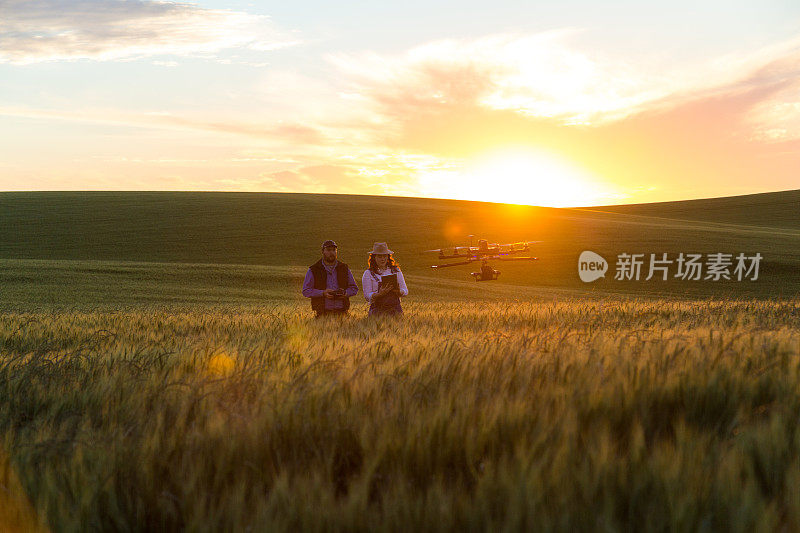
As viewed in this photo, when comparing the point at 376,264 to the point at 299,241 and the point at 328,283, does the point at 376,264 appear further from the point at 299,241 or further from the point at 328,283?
the point at 299,241

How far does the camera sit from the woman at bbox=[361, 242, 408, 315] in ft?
32.2

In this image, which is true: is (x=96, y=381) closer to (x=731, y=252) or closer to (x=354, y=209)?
(x=731, y=252)

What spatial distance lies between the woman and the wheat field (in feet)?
22.3

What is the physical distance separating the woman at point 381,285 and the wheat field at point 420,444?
6809 millimetres

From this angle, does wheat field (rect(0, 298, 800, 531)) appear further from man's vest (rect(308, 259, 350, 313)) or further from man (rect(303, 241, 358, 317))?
man's vest (rect(308, 259, 350, 313))

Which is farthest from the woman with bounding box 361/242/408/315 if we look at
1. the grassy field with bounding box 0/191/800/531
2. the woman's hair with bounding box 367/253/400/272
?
the grassy field with bounding box 0/191/800/531

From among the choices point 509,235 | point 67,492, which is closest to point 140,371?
point 67,492

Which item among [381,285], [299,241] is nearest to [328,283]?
[381,285]

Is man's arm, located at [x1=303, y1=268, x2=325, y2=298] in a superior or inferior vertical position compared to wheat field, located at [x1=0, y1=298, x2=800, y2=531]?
inferior

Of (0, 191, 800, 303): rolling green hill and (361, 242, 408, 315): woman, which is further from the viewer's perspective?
(0, 191, 800, 303): rolling green hill

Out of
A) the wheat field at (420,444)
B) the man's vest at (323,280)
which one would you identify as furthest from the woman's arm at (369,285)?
the wheat field at (420,444)

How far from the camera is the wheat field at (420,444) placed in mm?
1421

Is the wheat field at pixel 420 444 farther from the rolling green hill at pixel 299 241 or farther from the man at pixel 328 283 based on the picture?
the rolling green hill at pixel 299 241

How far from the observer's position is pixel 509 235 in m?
55.1
